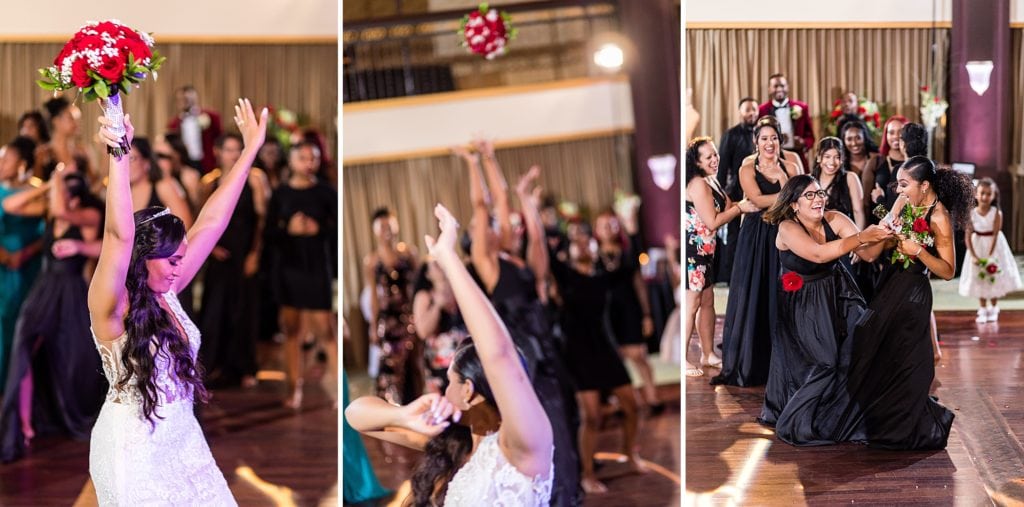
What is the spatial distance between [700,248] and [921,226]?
2.36 feet

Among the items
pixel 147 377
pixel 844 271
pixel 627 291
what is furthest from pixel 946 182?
pixel 147 377

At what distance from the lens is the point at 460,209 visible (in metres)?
4.52

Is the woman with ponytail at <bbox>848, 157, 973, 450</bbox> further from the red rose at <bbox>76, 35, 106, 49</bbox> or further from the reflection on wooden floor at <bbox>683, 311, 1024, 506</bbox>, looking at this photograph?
the red rose at <bbox>76, 35, 106, 49</bbox>

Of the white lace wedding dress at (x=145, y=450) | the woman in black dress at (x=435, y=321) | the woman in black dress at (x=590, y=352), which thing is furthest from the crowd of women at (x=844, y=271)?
the white lace wedding dress at (x=145, y=450)

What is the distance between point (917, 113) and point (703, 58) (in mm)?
726

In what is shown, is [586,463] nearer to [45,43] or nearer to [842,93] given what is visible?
[842,93]

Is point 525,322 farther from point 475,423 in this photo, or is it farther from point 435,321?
point 475,423

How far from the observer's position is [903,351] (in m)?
3.66

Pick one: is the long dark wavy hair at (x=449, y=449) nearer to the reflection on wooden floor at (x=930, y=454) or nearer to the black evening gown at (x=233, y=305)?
the reflection on wooden floor at (x=930, y=454)

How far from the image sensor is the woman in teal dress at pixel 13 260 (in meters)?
4.68

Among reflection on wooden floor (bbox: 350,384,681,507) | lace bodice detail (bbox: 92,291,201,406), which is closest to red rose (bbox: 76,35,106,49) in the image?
lace bodice detail (bbox: 92,291,201,406)

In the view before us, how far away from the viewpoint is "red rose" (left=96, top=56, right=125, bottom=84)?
302 centimetres

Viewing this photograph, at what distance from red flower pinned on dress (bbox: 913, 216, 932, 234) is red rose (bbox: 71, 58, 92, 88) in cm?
259

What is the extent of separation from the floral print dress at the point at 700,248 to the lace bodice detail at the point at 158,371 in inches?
64.9
